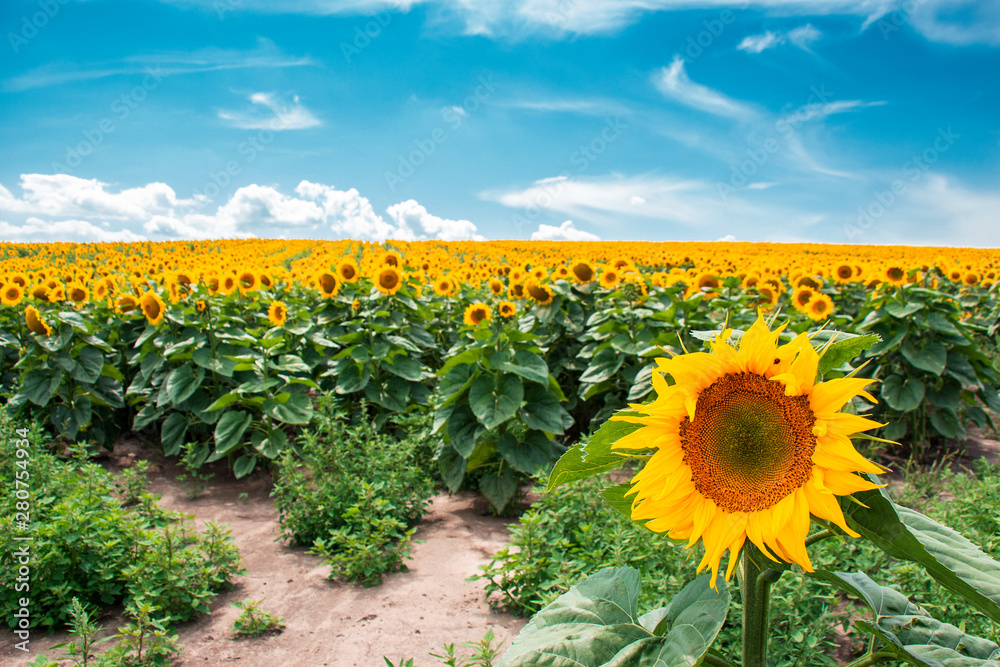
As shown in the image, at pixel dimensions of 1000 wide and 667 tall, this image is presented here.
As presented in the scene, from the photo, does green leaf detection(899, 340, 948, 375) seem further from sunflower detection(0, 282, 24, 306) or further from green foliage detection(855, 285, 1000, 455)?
sunflower detection(0, 282, 24, 306)

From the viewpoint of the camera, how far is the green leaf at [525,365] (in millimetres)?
4270

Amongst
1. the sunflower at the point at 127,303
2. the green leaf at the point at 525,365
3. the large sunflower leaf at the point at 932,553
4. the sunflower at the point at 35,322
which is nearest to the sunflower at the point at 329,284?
the sunflower at the point at 127,303

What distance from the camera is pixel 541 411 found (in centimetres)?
456

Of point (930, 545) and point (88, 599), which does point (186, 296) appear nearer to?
point (88, 599)

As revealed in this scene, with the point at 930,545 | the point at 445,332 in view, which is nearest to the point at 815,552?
the point at 930,545

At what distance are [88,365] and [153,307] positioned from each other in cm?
84

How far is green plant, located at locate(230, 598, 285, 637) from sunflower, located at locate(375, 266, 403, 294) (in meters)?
3.43

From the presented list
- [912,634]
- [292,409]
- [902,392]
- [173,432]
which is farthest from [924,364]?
[173,432]

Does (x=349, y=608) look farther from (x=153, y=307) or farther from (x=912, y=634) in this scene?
(x=153, y=307)

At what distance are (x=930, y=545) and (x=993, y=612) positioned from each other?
0.43 feet

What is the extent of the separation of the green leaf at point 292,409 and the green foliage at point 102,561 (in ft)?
4.59

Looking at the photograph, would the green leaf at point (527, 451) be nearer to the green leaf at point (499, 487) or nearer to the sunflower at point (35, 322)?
the green leaf at point (499, 487)

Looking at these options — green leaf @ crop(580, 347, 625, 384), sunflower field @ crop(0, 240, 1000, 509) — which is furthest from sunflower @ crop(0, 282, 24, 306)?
green leaf @ crop(580, 347, 625, 384)

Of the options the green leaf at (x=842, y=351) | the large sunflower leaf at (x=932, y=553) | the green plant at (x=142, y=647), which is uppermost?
the green leaf at (x=842, y=351)
